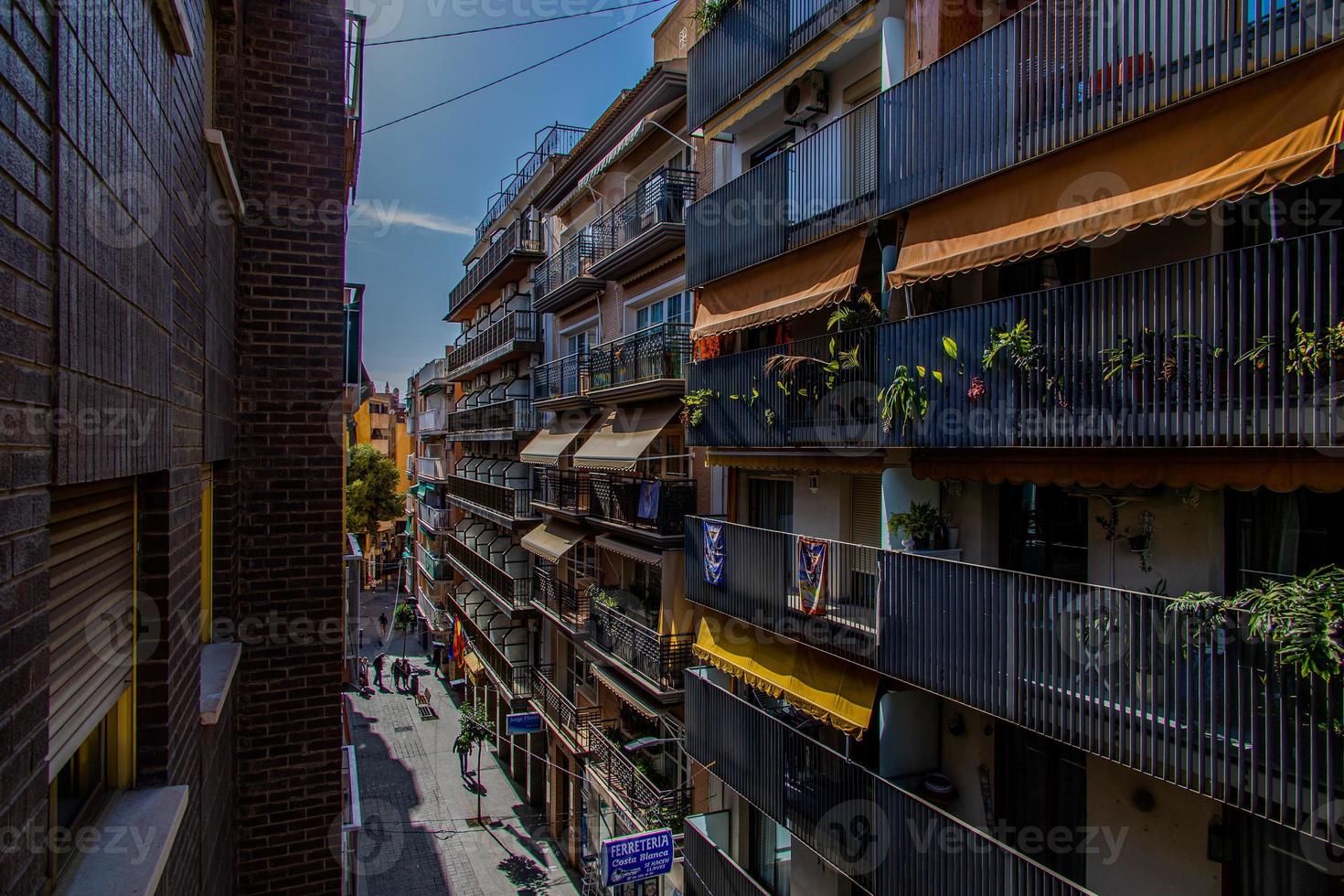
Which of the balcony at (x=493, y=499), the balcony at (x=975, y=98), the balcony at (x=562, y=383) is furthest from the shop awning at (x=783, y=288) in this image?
the balcony at (x=493, y=499)

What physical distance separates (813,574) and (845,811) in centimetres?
249

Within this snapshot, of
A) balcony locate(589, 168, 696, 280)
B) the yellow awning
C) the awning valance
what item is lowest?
the yellow awning

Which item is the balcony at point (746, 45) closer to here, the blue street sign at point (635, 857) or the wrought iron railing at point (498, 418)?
the blue street sign at point (635, 857)

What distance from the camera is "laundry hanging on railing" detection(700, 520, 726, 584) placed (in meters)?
10.6

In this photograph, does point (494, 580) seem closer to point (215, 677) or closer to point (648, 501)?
point (648, 501)

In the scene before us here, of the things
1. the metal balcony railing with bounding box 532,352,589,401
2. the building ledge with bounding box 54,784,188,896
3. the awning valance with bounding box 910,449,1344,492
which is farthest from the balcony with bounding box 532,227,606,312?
the building ledge with bounding box 54,784,188,896

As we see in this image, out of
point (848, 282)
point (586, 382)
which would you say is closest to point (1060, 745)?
point (848, 282)

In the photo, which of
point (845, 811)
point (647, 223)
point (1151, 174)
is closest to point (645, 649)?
point (845, 811)

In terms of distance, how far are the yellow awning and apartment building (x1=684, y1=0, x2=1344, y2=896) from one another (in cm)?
5

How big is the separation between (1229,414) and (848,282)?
4.08 metres

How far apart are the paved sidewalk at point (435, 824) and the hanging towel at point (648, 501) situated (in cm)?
890

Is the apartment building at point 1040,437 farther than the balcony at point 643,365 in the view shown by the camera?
No

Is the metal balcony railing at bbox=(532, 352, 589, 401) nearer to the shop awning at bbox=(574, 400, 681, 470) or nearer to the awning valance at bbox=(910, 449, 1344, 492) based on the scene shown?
the shop awning at bbox=(574, 400, 681, 470)

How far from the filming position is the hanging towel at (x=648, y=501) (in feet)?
44.5
